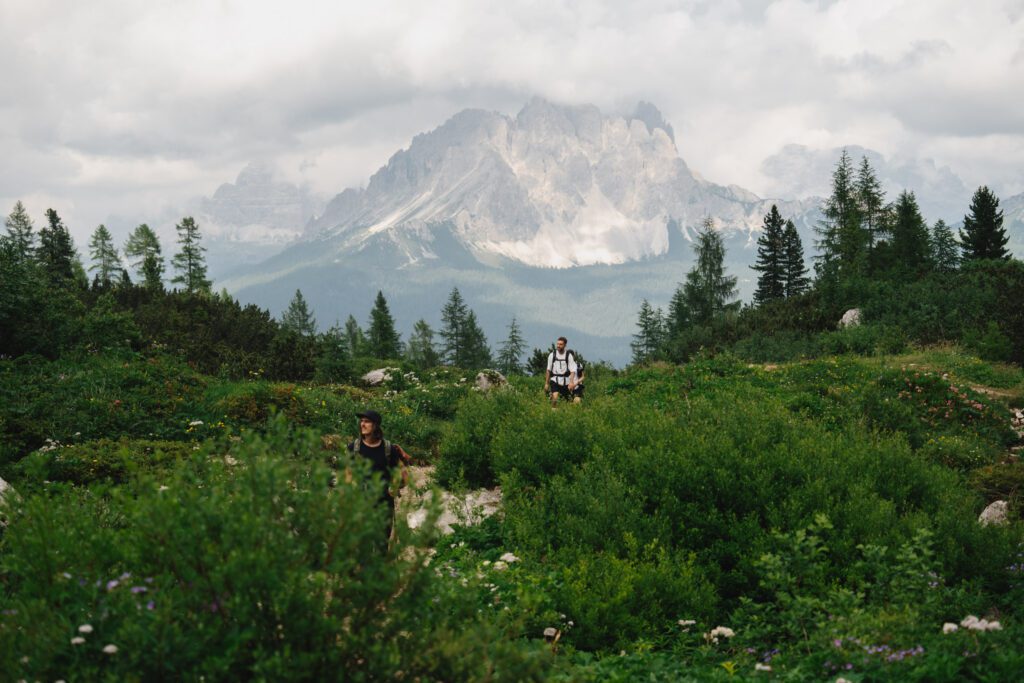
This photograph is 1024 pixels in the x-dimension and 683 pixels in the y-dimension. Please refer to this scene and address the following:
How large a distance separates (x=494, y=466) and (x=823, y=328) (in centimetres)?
2478

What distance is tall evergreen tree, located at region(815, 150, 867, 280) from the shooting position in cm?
5131

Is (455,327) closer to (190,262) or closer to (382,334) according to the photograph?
(382,334)

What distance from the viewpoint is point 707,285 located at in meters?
68.5

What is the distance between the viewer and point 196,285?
210ft

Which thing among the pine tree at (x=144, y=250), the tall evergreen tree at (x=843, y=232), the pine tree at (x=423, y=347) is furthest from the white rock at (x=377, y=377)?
the pine tree at (x=423, y=347)

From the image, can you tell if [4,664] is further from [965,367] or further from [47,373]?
[965,367]

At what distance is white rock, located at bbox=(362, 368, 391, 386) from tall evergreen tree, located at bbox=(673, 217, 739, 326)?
46967mm

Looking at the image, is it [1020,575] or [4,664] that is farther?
[1020,575]

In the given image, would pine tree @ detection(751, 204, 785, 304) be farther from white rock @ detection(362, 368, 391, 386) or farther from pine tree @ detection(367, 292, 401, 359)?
white rock @ detection(362, 368, 391, 386)

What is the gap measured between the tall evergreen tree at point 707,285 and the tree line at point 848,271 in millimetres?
106

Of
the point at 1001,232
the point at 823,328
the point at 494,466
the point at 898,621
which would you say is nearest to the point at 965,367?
the point at 823,328

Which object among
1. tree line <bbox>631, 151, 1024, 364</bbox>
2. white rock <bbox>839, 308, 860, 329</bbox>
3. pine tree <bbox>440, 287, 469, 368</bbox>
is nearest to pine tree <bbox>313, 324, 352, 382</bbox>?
tree line <bbox>631, 151, 1024, 364</bbox>

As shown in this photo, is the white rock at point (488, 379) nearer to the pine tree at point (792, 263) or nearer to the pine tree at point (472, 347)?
the pine tree at point (792, 263)

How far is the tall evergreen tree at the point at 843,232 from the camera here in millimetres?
51312
